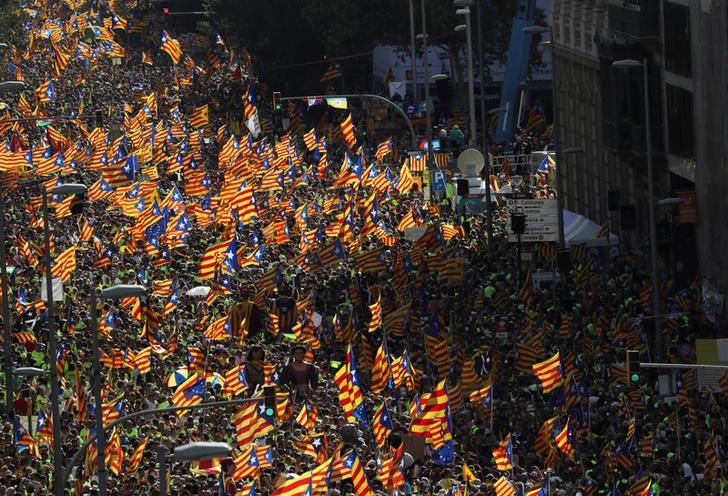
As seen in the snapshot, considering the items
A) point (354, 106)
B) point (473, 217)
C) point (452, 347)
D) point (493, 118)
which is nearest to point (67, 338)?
point (452, 347)

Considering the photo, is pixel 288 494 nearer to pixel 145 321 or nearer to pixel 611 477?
pixel 611 477

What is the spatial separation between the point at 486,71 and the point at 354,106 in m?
5.67

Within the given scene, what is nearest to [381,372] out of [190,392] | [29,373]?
[190,392]

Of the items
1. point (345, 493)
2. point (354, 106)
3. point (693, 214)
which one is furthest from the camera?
point (354, 106)

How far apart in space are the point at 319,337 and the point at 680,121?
1540 centimetres

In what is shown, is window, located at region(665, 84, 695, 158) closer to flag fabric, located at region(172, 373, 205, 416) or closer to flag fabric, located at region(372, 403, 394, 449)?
flag fabric, located at region(172, 373, 205, 416)

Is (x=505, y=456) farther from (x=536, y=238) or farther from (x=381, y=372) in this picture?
(x=536, y=238)

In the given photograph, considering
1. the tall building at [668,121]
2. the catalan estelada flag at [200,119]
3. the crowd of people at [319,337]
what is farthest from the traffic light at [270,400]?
the catalan estelada flag at [200,119]

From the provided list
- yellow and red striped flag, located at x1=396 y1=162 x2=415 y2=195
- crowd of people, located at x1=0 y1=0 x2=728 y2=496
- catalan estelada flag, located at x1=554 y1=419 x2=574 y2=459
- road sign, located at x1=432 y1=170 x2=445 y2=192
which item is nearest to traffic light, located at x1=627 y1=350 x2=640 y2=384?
crowd of people, located at x1=0 y1=0 x2=728 y2=496

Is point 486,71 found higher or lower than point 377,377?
higher

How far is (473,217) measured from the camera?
69.4 metres

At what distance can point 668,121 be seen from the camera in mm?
64500

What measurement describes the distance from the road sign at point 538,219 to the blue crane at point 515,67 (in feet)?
74.4

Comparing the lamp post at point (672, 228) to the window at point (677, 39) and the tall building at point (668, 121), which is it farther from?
the window at point (677, 39)
